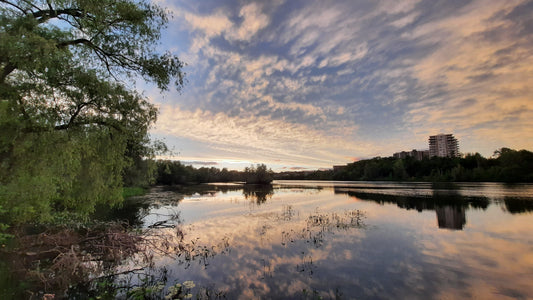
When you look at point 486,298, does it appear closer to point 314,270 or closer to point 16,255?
point 314,270

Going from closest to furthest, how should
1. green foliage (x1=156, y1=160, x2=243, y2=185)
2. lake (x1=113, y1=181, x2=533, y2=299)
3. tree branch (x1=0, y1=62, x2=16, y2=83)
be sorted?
lake (x1=113, y1=181, x2=533, y2=299) < tree branch (x1=0, y1=62, x2=16, y2=83) < green foliage (x1=156, y1=160, x2=243, y2=185)

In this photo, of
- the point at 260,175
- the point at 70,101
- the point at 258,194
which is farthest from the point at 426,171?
the point at 70,101

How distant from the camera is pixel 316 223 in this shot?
2056 cm

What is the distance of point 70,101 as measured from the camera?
12.1m

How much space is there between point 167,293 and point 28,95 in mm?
11179

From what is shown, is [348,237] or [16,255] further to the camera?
[348,237]

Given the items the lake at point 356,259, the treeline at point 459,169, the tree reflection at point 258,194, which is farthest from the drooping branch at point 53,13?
the treeline at point 459,169

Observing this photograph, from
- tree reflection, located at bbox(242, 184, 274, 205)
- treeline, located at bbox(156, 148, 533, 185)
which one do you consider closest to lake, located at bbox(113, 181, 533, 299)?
tree reflection, located at bbox(242, 184, 274, 205)

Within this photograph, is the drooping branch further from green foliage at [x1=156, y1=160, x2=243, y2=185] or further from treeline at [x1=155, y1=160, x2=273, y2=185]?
treeline at [x1=155, y1=160, x2=273, y2=185]

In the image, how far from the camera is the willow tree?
1044 cm

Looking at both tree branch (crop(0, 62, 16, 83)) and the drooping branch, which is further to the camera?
the drooping branch

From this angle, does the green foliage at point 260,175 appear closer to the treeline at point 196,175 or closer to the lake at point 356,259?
the treeline at point 196,175

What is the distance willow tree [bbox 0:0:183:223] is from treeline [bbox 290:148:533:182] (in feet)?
382

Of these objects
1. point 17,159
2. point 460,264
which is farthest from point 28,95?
point 460,264
